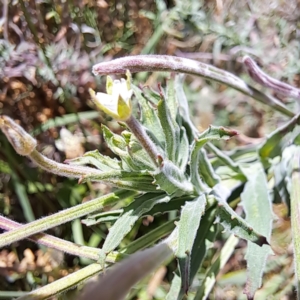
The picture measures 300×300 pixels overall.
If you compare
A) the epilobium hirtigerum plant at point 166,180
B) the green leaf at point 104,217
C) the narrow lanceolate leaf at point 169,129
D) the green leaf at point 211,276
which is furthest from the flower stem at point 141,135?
the green leaf at point 211,276

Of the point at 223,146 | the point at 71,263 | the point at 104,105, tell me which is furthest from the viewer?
the point at 223,146

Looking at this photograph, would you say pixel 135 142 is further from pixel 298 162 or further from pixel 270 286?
pixel 270 286

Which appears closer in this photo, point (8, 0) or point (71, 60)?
point (8, 0)

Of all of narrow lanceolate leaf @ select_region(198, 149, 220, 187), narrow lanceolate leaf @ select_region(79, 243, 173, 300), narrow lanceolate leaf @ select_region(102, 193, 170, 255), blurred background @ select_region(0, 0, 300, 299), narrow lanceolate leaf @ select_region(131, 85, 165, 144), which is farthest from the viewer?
blurred background @ select_region(0, 0, 300, 299)

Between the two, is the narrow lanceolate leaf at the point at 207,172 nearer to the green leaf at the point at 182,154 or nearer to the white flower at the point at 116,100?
the green leaf at the point at 182,154

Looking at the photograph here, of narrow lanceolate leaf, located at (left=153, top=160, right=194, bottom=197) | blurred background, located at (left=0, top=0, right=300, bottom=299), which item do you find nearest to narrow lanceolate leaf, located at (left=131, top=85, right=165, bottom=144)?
narrow lanceolate leaf, located at (left=153, top=160, right=194, bottom=197)

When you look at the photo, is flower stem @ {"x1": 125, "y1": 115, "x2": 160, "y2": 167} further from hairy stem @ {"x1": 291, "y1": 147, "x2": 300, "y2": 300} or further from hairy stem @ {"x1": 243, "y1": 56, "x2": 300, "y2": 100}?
hairy stem @ {"x1": 243, "y1": 56, "x2": 300, "y2": 100}

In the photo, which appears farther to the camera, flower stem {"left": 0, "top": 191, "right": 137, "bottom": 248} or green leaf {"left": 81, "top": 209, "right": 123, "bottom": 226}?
green leaf {"left": 81, "top": 209, "right": 123, "bottom": 226}

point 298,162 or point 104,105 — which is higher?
point 104,105

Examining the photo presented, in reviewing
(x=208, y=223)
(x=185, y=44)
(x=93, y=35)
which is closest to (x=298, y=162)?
(x=208, y=223)
